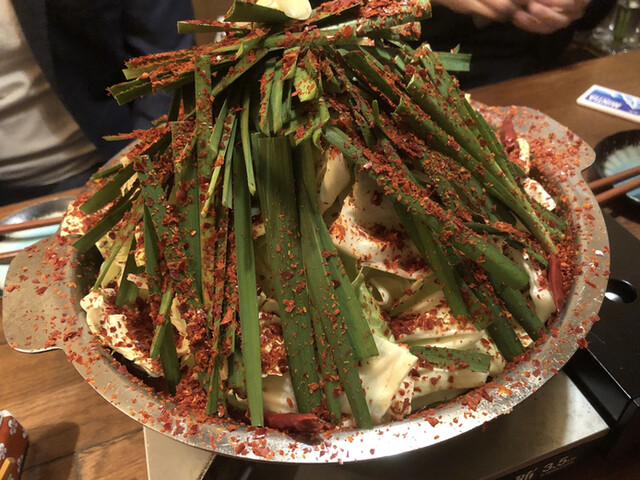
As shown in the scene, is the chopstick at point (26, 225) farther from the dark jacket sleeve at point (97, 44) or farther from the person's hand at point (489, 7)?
the person's hand at point (489, 7)

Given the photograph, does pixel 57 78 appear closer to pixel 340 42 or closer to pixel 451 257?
pixel 340 42

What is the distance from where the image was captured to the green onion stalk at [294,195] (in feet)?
2.93

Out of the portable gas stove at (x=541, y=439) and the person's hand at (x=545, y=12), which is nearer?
the portable gas stove at (x=541, y=439)

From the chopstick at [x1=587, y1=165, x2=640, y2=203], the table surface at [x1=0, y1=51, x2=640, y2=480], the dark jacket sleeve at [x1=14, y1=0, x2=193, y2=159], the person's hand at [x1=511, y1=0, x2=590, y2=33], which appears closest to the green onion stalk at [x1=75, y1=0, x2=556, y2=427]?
the table surface at [x1=0, y1=51, x2=640, y2=480]

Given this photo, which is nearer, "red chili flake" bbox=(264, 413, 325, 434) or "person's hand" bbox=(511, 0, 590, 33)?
"red chili flake" bbox=(264, 413, 325, 434)

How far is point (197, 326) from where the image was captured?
3.02 ft

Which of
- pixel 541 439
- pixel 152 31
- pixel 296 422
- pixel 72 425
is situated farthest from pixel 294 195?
pixel 152 31

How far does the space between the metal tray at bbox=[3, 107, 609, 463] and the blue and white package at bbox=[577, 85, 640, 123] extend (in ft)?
3.36

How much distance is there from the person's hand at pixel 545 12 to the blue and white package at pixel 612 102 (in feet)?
1.19

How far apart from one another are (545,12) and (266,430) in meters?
2.27

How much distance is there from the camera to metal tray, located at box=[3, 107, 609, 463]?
2.71 feet

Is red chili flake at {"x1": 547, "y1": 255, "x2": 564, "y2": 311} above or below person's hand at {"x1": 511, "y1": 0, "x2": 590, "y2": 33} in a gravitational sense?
below

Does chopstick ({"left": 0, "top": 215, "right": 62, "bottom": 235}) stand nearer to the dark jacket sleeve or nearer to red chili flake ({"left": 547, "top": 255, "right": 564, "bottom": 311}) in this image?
the dark jacket sleeve

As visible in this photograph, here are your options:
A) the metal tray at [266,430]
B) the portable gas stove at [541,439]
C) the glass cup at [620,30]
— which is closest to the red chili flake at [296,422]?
the metal tray at [266,430]
